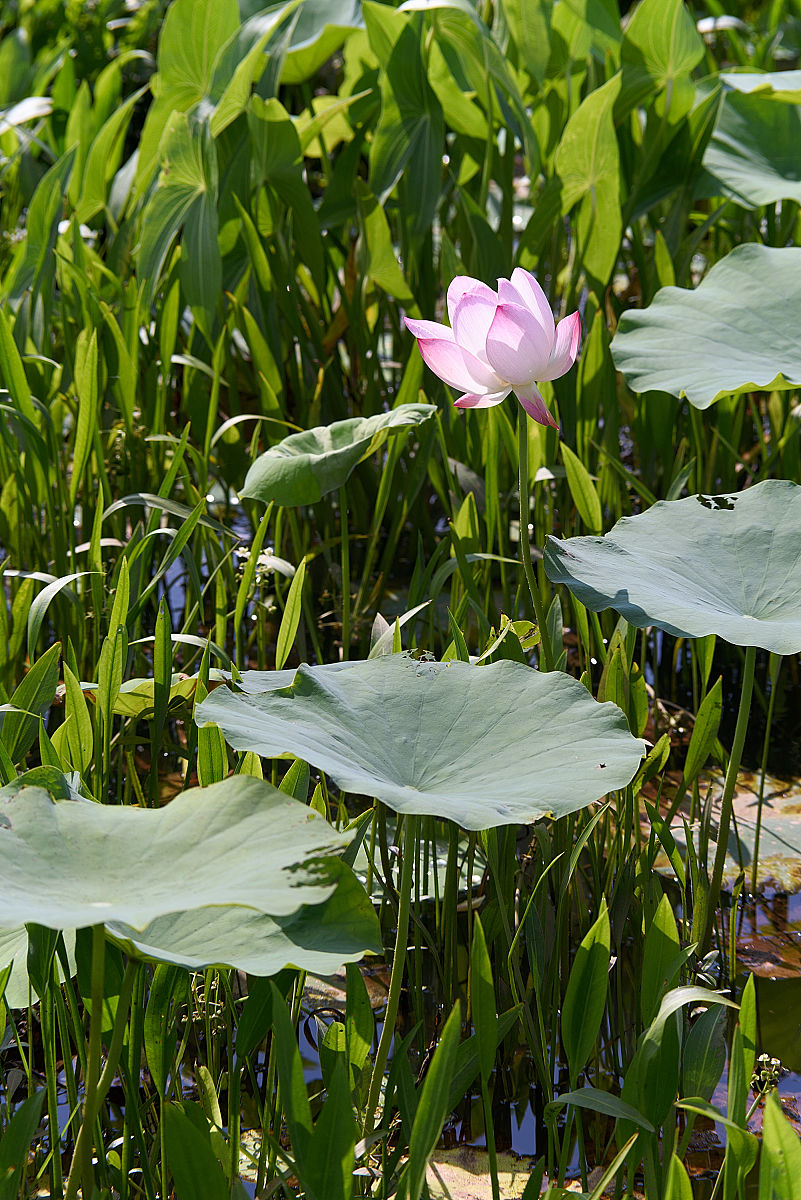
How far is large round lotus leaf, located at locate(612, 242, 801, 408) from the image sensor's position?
1299mm

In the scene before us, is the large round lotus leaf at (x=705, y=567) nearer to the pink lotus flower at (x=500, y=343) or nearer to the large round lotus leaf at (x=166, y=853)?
the pink lotus flower at (x=500, y=343)

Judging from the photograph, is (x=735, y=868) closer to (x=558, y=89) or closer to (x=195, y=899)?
(x=195, y=899)

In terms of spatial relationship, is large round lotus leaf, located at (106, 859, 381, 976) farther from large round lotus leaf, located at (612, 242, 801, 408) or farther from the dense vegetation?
large round lotus leaf, located at (612, 242, 801, 408)

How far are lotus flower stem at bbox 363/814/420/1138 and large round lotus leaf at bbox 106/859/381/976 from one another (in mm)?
67

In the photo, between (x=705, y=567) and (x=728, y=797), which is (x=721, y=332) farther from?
(x=728, y=797)

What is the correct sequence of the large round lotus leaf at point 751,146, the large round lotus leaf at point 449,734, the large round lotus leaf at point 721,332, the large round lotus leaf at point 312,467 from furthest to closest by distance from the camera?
1. the large round lotus leaf at point 751,146
2. the large round lotus leaf at point 721,332
3. the large round lotus leaf at point 312,467
4. the large round lotus leaf at point 449,734

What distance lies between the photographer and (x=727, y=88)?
71.9 inches

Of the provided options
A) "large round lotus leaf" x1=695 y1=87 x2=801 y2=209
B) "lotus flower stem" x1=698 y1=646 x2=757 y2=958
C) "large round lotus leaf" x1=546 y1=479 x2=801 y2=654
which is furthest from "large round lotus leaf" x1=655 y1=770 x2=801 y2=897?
"large round lotus leaf" x1=695 y1=87 x2=801 y2=209

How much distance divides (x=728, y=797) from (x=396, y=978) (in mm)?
341

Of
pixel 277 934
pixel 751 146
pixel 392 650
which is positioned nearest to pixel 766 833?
pixel 392 650

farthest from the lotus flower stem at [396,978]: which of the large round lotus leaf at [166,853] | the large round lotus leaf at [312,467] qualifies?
the large round lotus leaf at [312,467]

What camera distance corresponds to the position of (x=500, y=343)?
865 millimetres

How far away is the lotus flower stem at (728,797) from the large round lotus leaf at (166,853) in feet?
1.32

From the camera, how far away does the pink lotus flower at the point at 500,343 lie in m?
0.86
